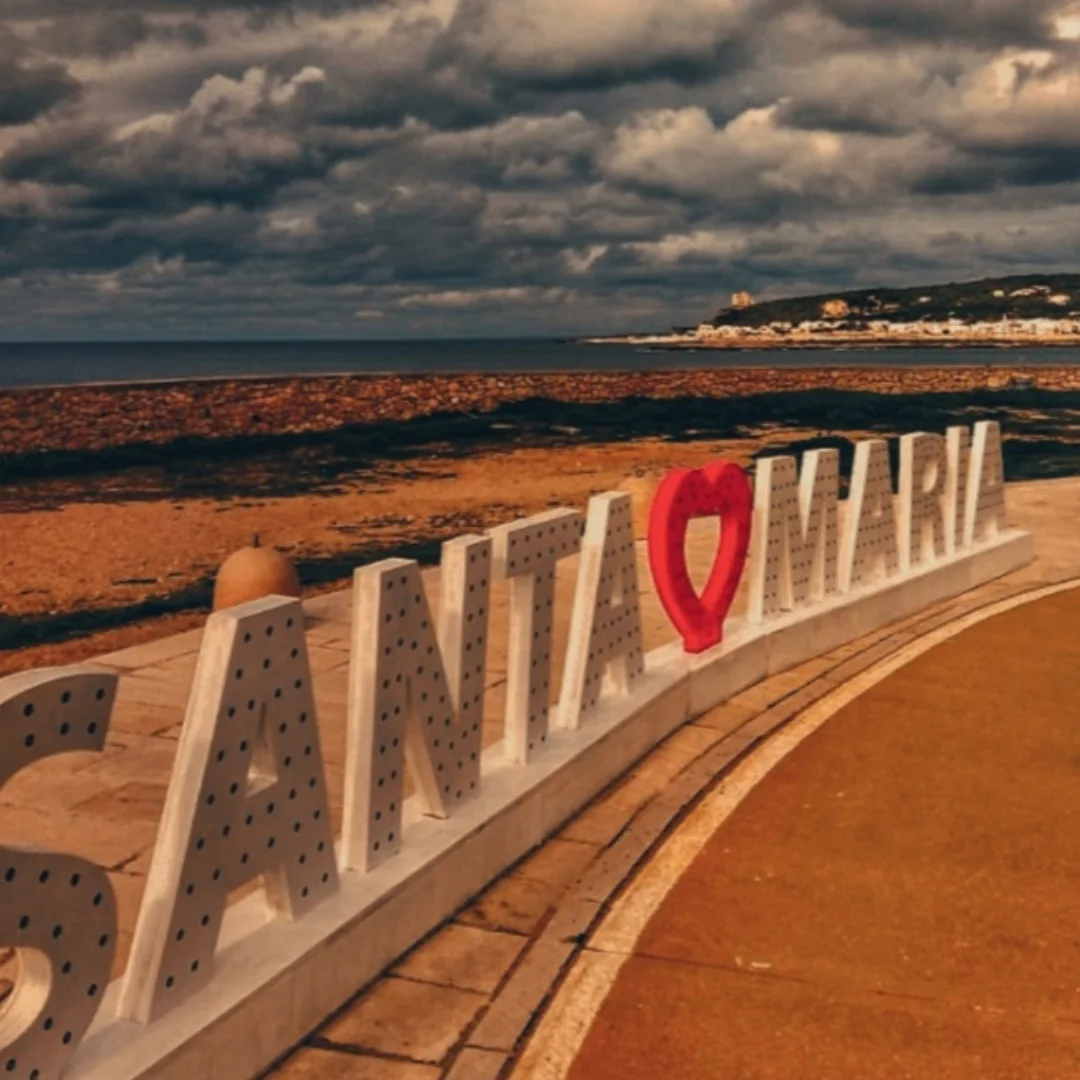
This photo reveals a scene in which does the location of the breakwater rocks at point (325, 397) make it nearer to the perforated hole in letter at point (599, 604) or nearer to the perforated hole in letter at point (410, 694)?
the perforated hole in letter at point (599, 604)

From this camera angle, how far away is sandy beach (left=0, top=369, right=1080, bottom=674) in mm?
17797

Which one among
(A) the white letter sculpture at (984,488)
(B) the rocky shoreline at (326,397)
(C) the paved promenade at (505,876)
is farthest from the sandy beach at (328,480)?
(C) the paved promenade at (505,876)

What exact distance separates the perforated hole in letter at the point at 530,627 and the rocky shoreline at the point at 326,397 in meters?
34.7

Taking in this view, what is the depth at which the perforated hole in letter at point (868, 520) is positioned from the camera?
38.9 ft

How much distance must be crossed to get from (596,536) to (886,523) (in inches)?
217

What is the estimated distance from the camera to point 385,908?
5461 mm

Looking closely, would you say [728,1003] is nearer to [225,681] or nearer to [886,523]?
[225,681]

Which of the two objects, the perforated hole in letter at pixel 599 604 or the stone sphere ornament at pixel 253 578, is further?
the stone sphere ornament at pixel 253 578

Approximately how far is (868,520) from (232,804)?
8.57m

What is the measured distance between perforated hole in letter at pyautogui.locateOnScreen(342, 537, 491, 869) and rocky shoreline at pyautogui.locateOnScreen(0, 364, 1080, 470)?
35328mm

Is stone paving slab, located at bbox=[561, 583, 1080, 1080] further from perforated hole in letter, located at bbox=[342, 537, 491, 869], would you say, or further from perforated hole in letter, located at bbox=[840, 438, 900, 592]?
perforated hole in letter, located at bbox=[840, 438, 900, 592]

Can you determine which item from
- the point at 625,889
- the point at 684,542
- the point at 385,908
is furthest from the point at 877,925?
the point at 684,542

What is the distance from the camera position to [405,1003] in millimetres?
5258

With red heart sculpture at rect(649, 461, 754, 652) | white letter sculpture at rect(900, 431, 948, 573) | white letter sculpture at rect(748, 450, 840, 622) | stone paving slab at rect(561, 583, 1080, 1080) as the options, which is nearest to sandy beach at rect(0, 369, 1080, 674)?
white letter sculpture at rect(900, 431, 948, 573)
